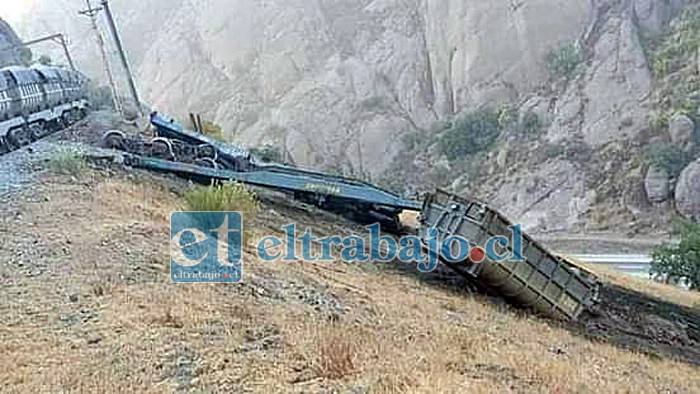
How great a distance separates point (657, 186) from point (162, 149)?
25930 mm

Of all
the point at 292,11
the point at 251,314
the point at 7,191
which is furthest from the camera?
the point at 292,11

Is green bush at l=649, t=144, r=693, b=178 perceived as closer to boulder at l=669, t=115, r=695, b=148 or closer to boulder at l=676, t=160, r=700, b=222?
boulder at l=669, t=115, r=695, b=148

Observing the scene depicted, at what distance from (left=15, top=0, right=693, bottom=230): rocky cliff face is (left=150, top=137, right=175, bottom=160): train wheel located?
23.5 metres

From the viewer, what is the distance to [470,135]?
46812mm

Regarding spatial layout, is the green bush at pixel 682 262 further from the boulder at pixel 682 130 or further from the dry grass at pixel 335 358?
the dry grass at pixel 335 358

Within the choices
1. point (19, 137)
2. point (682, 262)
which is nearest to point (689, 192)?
point (682, 262)

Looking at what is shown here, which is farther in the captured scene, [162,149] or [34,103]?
[34,103]

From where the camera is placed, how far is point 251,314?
28.5ft

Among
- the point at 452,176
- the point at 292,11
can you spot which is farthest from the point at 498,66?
the point at 292,11

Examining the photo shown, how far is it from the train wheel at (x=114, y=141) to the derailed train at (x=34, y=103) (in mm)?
2485

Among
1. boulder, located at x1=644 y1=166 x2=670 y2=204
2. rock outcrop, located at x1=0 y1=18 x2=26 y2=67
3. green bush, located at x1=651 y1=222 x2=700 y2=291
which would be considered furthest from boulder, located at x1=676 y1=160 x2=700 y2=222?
rock outcrop, located at x1=0 y1=18 x2=26 y2=67

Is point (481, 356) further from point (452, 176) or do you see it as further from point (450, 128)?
point (450, 128)

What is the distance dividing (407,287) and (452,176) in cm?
3320

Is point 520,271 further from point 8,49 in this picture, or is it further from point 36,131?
point 8,49
